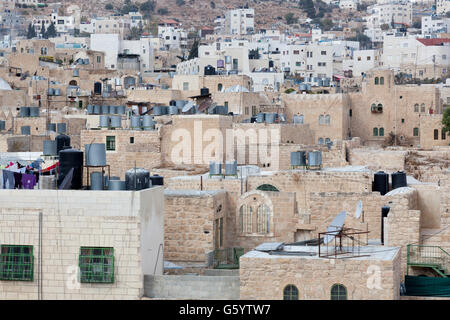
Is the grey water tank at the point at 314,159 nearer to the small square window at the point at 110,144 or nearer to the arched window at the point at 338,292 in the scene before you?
the small square window at the point at 110,144

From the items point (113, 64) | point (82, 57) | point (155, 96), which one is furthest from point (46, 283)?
point (113, 64)

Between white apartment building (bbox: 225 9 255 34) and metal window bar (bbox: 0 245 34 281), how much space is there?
14152 cm

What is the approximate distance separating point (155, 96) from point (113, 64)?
39944 millimetres

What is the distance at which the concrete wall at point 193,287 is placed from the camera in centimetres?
1661

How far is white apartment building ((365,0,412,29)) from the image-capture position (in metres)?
176

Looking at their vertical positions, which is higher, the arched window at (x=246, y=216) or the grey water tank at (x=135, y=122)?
the grey water tank at (x=135, y=122)

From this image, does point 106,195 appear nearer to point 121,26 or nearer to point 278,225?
point 278,225

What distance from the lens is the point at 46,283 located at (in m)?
16.7

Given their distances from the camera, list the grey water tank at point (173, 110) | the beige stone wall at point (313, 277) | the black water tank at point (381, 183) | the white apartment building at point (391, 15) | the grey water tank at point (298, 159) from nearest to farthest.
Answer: the beige stone wall at point (313, 277)
the black water tank at point (381, 183)
the grey water tank at point (298, 159)
the grey water tank at point (173, 110)
the white apartment building at point (391, 15)

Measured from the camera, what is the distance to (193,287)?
55.1 ft

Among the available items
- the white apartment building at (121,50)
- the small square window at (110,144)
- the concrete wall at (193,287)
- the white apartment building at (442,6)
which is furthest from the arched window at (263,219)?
the white apartment building at (442,6)

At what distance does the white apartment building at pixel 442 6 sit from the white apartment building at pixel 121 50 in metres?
96.1

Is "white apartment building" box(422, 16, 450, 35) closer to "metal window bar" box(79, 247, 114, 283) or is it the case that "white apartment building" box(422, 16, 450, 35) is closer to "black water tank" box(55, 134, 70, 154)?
"black water tank" box(55, 134, 70, 154)

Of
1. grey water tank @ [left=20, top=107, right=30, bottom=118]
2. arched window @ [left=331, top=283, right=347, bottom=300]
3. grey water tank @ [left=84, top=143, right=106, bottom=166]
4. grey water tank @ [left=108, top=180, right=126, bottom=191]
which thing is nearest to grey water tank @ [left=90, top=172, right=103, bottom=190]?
grey water tank @ [left=108, top=180, right=126, bottom=191]
